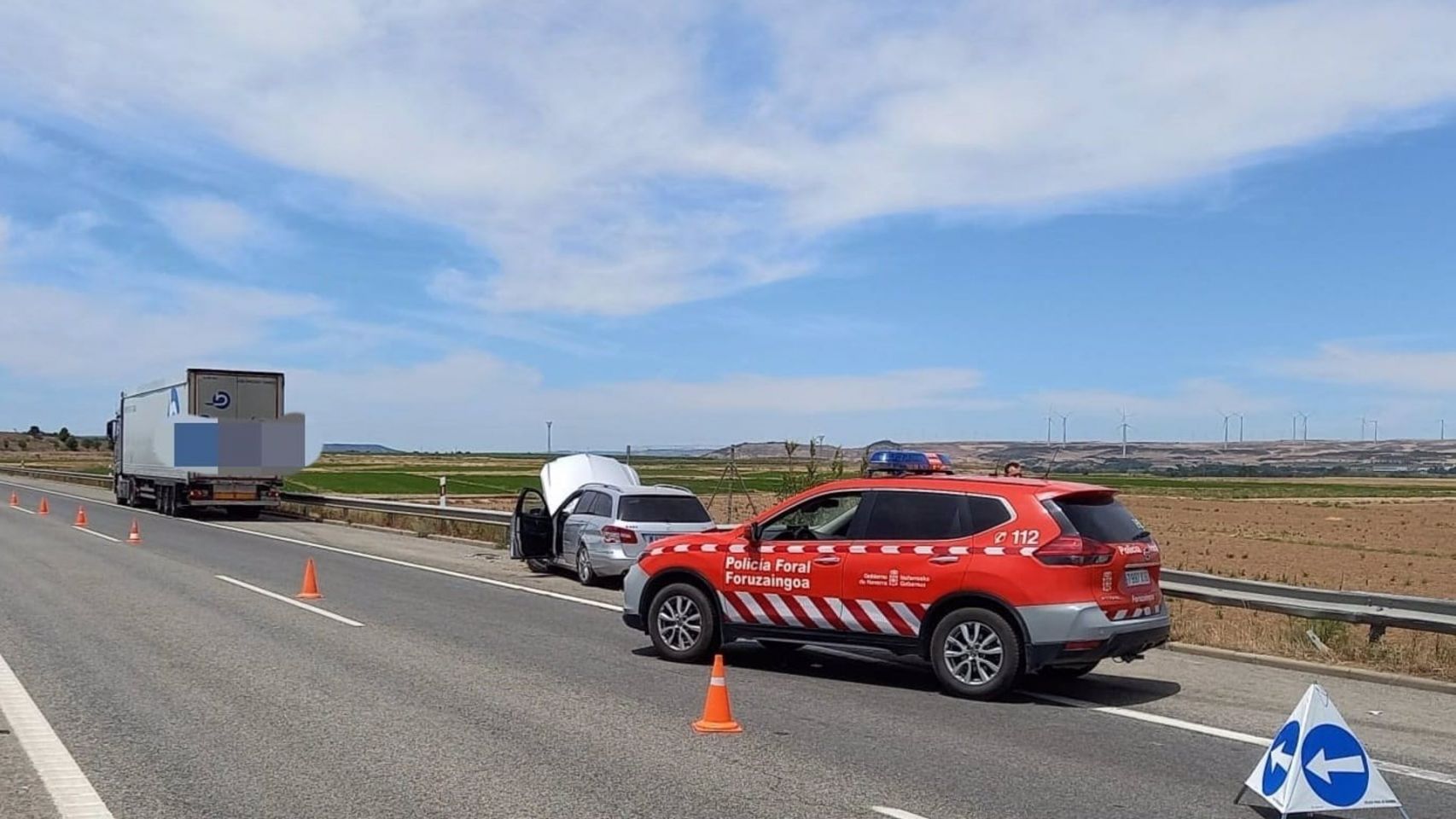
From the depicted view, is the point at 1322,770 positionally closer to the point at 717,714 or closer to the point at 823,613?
the point at 717,714

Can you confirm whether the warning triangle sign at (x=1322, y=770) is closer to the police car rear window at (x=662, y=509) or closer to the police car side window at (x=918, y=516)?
the police car side window at (x=918, y=516)

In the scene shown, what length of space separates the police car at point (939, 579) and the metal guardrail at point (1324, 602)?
255cm

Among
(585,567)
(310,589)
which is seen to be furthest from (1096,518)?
(310,589)

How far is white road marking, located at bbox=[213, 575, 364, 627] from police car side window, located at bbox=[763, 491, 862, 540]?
4.81m

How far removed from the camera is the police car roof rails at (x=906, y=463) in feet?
38.9

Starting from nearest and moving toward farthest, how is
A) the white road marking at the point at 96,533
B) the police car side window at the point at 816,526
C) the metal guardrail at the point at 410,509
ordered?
the police car side window at the point at 816,526 → the white road marking at the point at 96,533 → the metal guardrail at the point at 410,509

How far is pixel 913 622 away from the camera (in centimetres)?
994

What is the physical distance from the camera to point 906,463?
473 inches

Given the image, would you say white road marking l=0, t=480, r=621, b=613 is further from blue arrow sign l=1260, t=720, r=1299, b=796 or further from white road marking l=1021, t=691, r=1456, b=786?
blue arrow sign l=1260, t=720, r=1299, b=796

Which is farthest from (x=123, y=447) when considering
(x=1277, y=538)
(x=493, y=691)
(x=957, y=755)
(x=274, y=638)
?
(x=1277, y=538)

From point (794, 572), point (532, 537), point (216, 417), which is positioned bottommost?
point (532, 537)

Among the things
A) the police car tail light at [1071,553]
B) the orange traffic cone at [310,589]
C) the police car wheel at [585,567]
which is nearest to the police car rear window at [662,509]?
the police car wheel at [585,567]

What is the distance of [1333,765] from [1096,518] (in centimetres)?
365

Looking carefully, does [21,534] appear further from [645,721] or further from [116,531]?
[645,721]
